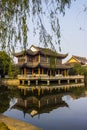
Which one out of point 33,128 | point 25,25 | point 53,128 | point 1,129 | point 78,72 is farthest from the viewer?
point 78,72

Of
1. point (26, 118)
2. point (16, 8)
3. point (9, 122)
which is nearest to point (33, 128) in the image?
point (9, 122)

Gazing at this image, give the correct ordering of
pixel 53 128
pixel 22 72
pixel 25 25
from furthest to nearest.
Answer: pixel 22 72 < pixel 53 128 < pixel 25 25

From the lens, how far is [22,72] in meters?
44.6

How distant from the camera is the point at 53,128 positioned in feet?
36.1

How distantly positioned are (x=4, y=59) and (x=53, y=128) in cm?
602

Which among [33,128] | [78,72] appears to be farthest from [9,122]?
[78,72]

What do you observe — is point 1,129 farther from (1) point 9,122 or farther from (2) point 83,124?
(2) point 83,124

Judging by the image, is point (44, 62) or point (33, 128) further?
point (44, 62)

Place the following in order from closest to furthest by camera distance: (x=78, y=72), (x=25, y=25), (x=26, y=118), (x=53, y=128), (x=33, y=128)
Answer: (x=25, y=25) < (x=33, y=128) < (x=53, y=128) < (x=26, y=118) < (x=78, y=72)

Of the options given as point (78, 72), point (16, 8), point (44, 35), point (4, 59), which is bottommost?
point (78, 72)

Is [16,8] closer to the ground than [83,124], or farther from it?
farther from it

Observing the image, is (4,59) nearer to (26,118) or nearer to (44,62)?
(26,118)

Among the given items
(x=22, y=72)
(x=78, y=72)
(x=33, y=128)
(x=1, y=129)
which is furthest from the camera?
(x=78, y=72)

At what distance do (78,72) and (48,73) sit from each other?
8.91m
